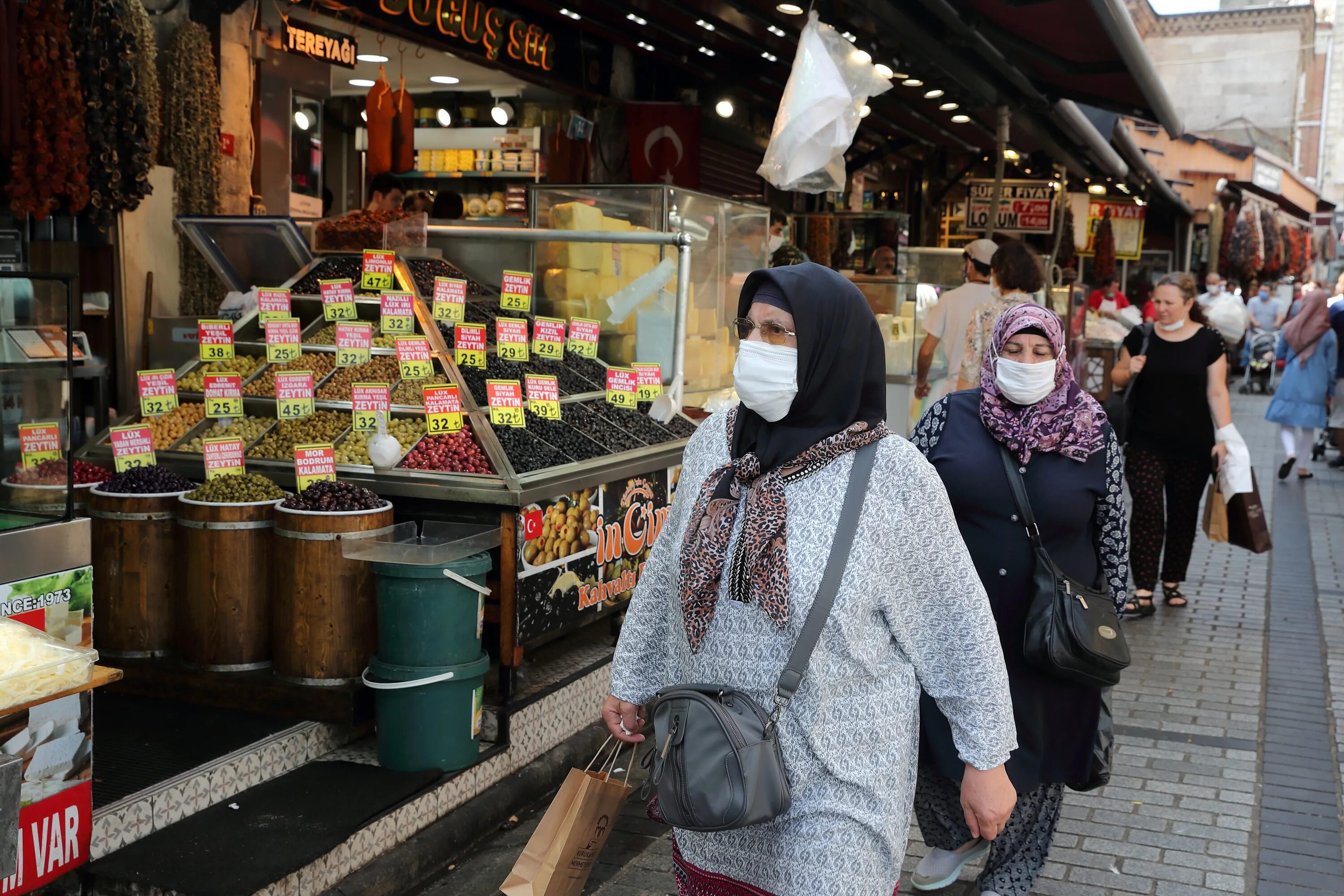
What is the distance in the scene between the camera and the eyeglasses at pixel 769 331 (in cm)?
238

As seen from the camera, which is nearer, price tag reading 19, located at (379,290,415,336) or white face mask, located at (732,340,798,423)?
white face mask, located at (732,340,798,423)

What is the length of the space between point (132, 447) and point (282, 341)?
2.81ft

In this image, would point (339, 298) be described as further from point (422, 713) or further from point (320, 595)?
point (422, 713)

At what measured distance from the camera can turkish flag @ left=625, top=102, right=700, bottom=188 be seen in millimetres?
11453

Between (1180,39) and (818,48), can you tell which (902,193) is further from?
(1180,39)

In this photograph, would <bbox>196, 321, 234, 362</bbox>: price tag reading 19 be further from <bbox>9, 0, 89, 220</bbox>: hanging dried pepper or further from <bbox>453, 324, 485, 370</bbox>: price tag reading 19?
<bbox>453, 324, 485, 370</bbox>: price tag reading 19

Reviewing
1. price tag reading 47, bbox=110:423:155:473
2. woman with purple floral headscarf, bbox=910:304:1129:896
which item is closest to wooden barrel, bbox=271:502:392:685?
price tag reading 47, bbox=110:423:155:473

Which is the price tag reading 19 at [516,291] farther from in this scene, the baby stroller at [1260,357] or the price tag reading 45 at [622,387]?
the baby stroller at [1260,357]

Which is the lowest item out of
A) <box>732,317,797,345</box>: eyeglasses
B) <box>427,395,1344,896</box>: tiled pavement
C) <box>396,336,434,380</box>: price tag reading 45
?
<box>427,395,1344,896</box>: tiled pavement

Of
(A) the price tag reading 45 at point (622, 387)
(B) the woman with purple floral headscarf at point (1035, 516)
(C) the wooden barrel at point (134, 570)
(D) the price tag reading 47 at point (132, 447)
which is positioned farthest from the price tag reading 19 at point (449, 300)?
(B) the woman with purple floral headscarf at point (1035, 516)

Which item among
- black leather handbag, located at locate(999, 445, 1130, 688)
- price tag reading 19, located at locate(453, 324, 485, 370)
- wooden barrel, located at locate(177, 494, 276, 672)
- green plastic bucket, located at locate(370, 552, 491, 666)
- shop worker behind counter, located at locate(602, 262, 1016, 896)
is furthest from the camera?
price tag reading 19, located at locate(453, 324, 485, 370)

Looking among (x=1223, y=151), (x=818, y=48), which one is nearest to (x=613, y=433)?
(x=818, y=48)

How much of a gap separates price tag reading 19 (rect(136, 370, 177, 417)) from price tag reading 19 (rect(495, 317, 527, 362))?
4.67 feet

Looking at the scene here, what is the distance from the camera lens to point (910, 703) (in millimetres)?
2436
